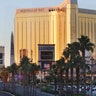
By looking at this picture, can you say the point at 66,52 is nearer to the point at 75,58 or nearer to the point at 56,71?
the point at 75,58

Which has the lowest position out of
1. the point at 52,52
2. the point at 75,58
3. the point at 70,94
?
the point at 70,94

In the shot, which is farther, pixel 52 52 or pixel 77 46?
pixel 52 52

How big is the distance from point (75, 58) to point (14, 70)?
63166 mm

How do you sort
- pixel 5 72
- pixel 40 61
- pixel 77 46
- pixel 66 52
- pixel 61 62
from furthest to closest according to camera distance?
pixel 40 61
pixel 5 72
pixel 61 62
pixel 66 52
pixel 77 46

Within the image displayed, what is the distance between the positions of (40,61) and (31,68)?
85258mm

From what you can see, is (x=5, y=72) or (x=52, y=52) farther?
(x=52, y=52)

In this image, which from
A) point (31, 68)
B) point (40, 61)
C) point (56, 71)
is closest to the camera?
point (56, 71)

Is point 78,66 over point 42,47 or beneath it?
beneath

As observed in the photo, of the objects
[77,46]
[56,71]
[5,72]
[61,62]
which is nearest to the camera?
[77,46]

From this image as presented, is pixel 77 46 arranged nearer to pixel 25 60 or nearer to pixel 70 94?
pixel 70 94

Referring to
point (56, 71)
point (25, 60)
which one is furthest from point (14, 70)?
point (56, 71)

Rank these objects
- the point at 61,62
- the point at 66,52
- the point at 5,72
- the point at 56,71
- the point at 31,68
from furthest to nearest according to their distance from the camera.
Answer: the point at 5,72
the point at 31,68
the point at 56,71
the point at 61,62
the point at 66,52

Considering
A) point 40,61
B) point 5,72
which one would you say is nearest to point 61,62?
point 5,72

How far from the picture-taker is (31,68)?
88.9 m
